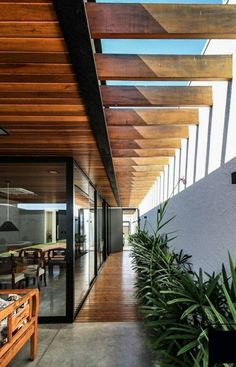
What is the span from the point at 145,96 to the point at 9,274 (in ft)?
12.8

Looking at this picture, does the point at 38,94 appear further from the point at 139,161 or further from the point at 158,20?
the point at 139,161

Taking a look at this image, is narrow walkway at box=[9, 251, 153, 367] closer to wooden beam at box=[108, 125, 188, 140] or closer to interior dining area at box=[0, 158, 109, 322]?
interior dining area at box=[0, 158, 109, 322]

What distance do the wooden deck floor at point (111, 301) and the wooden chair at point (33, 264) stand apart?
0.92 metres

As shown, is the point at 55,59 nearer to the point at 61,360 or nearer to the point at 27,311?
the point at 27,311

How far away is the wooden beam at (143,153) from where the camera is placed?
5133mm

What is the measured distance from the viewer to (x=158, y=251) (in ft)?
12.8

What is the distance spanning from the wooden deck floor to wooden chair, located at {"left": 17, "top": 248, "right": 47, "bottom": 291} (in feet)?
3.01

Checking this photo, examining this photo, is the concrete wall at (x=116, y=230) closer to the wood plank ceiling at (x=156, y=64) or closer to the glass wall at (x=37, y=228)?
the glass wall at (x=37, y=228)

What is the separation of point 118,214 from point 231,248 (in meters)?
→ 14.9

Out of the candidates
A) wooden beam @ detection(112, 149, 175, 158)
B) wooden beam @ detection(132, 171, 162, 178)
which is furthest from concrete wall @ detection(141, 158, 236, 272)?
wooden beam @ detection(132, 171, 162, 178)

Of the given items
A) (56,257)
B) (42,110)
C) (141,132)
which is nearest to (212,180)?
(141,132)

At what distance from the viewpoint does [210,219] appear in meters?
3.39

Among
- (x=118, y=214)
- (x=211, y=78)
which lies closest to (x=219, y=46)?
(x=211, y=78)

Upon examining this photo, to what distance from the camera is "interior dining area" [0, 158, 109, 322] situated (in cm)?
488
